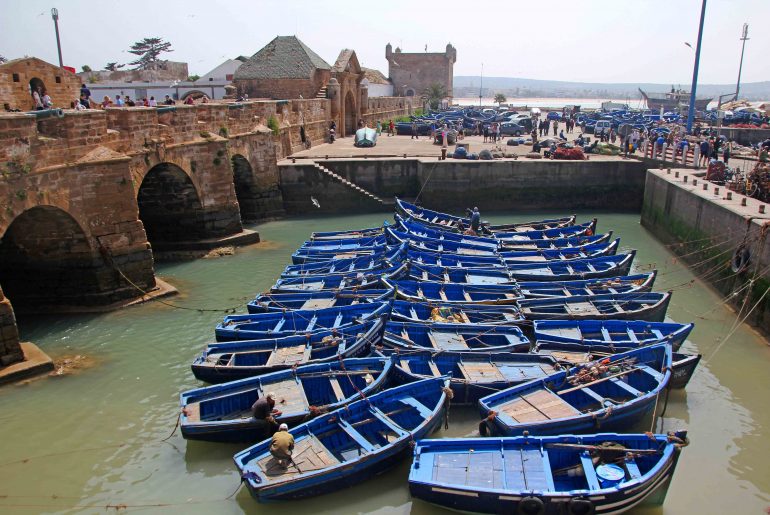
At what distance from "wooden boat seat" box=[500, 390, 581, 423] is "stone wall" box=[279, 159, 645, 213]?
2027 centimetres

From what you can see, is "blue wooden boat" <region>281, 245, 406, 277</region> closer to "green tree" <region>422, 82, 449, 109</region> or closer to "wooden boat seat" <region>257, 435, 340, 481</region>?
"wooden boat seat" <region>257, 435, 340, 481</region>

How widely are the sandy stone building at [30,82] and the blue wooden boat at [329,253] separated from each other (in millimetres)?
14366

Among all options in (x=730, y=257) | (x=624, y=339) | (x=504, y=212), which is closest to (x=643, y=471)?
(x=624, y=339)

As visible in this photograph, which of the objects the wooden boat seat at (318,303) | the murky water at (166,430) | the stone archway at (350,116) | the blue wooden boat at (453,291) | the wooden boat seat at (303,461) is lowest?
the murky water at (166,430)

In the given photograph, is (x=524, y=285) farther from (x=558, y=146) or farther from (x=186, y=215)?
(x=558, y=146)

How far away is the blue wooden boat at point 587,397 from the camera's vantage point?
1047 centimetres

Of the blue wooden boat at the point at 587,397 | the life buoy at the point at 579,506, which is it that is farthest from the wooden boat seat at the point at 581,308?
the life buoy at the point at 579,506

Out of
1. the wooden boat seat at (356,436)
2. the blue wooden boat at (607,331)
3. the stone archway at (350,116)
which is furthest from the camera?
the stone archway at (350,116)

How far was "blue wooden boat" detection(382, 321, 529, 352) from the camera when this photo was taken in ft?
44.4

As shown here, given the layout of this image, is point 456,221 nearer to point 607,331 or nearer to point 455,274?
point 455,274

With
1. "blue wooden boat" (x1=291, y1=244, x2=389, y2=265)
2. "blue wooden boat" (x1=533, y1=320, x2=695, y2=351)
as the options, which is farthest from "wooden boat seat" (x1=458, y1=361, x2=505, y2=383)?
"blue wooden boat" (x1=291, y1=244, x2=389, y2=265)

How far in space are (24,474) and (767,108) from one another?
68.1m

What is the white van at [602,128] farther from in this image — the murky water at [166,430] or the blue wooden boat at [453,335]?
the blue wooden boat at [453,335]

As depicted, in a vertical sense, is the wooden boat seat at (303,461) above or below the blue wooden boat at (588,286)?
below
